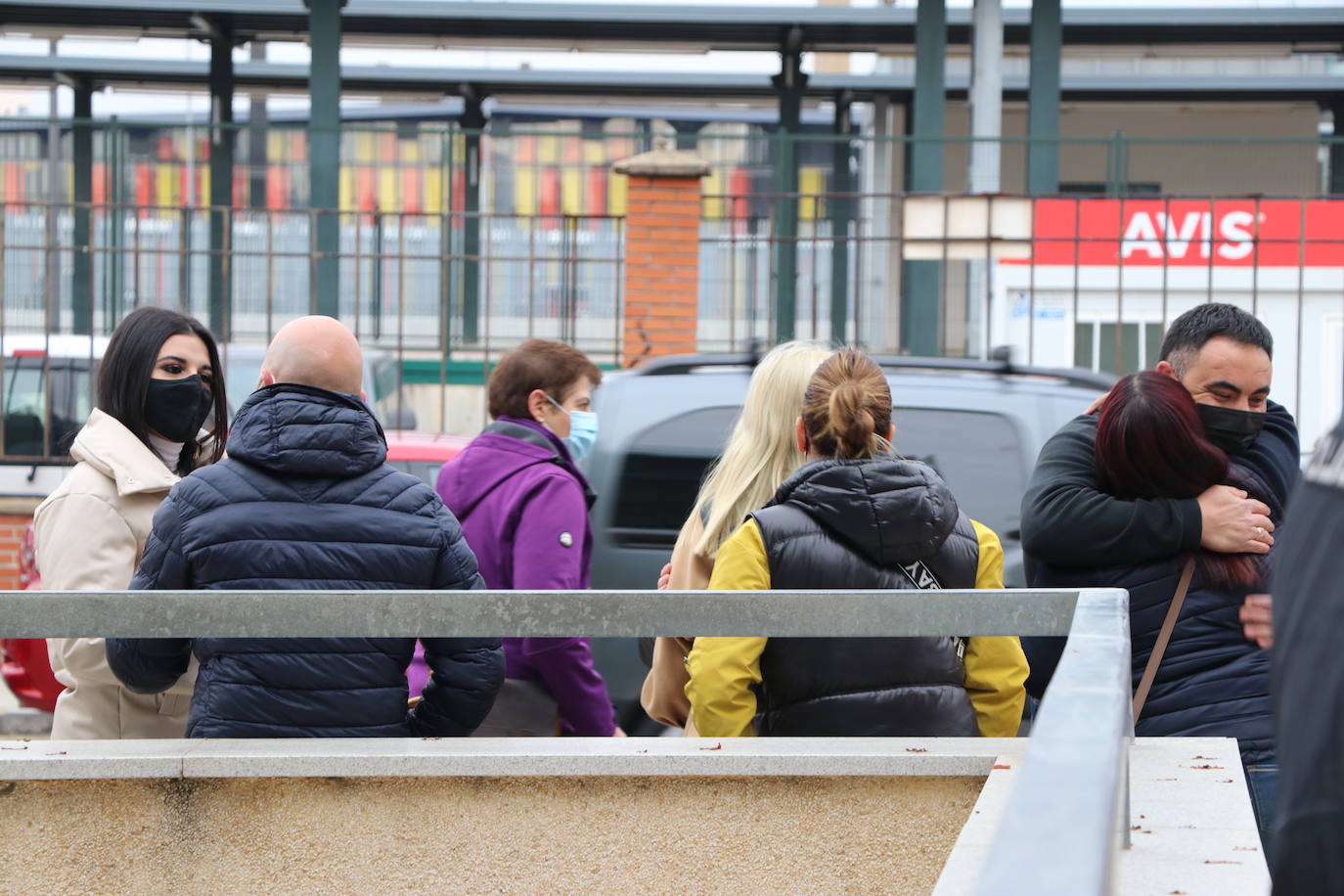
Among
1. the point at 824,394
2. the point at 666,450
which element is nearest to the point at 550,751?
the point at 824,394

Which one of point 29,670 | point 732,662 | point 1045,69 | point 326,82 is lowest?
point 29,670

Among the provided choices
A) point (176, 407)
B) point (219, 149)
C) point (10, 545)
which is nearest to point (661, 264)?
point (10, 545)

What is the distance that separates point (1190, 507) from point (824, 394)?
0.75 meters

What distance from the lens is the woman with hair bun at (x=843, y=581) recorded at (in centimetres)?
286

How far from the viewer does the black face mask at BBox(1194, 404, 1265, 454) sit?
3059 millimetres

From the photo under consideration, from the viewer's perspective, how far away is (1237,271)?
479 inches

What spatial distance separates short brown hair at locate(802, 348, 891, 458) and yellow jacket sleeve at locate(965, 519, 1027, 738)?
336 mm

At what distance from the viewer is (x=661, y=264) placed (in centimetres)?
1109

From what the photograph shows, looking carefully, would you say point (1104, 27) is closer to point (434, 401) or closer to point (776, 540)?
point (434, 401)

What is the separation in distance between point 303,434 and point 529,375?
1374 mm

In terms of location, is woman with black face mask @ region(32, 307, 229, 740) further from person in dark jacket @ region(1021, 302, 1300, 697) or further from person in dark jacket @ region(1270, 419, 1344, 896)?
person in dark jacket @ region(1270, 419, 1344, 896)

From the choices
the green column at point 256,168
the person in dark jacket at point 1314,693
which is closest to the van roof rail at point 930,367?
the person in dark jacket at point 1314,693

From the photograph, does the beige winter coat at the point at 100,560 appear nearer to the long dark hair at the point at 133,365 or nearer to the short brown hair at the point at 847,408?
the long dark hair at the point at 133,365

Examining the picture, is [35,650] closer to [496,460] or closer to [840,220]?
[496,460]
